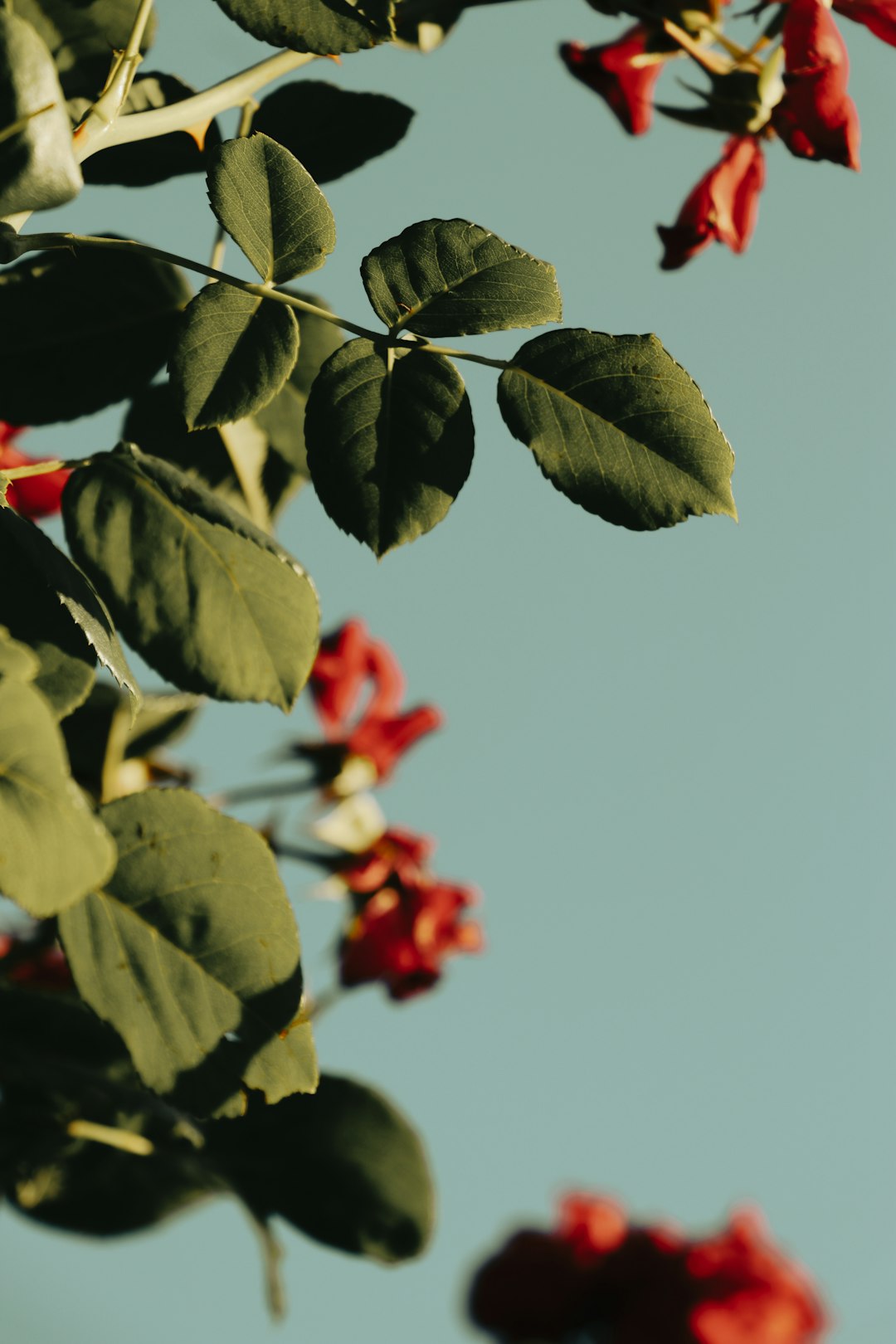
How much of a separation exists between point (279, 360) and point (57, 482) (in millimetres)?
389

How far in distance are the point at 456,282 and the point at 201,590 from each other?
0.18 m

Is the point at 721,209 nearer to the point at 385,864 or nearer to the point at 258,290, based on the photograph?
the point at 258,290

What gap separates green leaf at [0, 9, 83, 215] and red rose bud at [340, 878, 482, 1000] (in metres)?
0.83

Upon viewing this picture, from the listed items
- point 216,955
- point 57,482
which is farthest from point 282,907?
point 57,482

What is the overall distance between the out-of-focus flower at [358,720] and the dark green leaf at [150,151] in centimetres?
61

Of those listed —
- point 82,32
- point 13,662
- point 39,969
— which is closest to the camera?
point 13,662

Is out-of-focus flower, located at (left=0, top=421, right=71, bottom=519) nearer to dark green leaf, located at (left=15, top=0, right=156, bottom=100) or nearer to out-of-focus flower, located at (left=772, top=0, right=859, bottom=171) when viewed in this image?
dark green leaf, located at (left=15, top=0, right=156, bottom=100)

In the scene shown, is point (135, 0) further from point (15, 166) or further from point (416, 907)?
point (416, 907)

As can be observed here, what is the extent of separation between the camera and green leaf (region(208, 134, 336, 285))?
1.73ft

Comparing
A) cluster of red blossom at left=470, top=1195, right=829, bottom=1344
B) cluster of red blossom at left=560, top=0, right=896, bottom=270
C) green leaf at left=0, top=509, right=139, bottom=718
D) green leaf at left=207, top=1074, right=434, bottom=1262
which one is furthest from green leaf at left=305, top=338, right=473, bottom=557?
cluster of red blossom at left=470, top=1195, right=829, bottom=1344

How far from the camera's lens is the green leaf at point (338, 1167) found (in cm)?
74

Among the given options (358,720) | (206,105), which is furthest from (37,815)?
(358,720)

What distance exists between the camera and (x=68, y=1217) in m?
0.86

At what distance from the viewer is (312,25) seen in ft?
1.75
